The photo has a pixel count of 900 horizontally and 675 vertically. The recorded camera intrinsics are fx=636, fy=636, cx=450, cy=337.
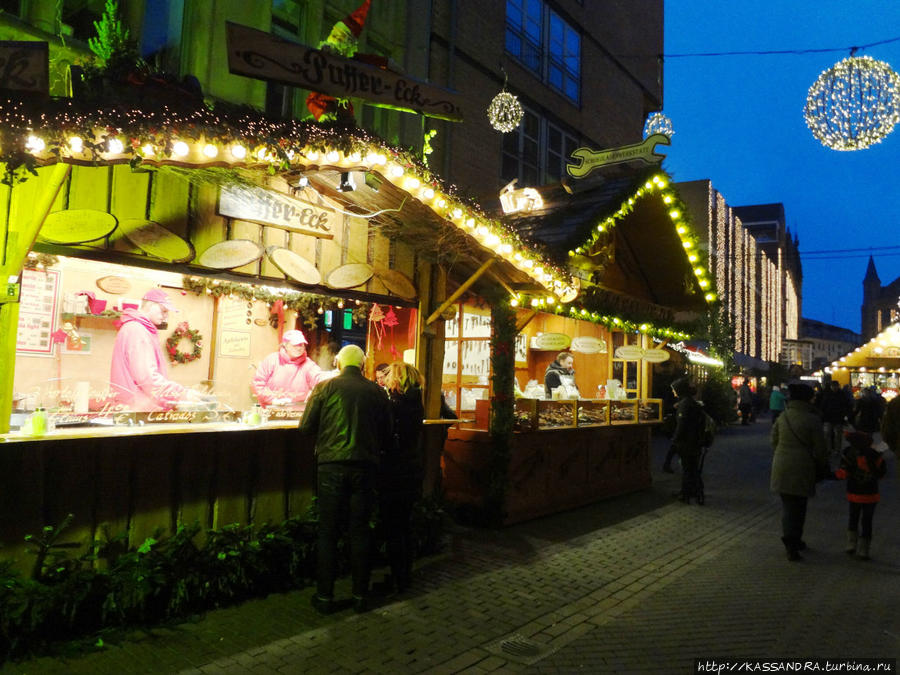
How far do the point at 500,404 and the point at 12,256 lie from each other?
17.0 ft

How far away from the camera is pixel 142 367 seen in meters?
6.48

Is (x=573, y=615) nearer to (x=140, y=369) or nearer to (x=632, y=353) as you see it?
(x=140, y=369)

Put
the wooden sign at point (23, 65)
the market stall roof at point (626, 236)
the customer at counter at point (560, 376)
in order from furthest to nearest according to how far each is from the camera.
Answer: the customer at counter at point (560, 376) < the market stall roof at point (626, 236) < the wooden sign at point (23, 65)

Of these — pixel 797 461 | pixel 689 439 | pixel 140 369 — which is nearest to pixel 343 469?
pixel 140 369

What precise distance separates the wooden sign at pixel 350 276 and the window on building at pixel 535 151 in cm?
881

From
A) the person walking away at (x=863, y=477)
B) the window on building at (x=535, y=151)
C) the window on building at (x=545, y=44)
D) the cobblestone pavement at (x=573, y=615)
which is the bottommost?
the cobblestone pavement at (x=573, y=615)

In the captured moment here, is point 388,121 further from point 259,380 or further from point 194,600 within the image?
point 194,600

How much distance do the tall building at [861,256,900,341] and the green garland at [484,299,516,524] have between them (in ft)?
318

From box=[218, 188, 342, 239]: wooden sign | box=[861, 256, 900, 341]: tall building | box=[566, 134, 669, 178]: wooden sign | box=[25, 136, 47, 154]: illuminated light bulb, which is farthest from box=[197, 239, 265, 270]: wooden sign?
box=[861, 256, 900, 341]: tall building

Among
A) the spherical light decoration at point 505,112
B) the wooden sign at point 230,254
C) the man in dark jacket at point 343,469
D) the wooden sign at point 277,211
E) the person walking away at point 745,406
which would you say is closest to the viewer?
the man in dark jacket at point 343,469

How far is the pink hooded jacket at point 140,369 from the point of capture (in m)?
6.29

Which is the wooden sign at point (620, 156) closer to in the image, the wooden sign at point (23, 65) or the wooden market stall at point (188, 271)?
the wooden market stall at point (188, 271)

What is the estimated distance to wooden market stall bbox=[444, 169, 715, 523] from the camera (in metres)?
8.12

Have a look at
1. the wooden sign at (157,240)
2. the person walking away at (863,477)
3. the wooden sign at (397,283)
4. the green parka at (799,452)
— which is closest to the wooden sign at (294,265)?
the wooden sign at (157,240)
